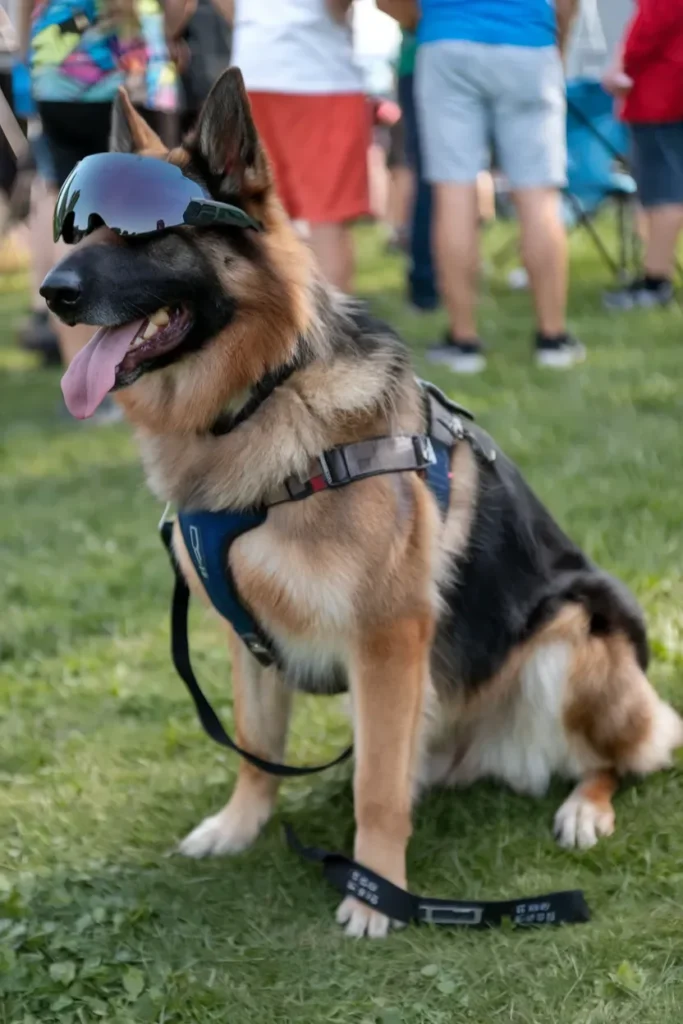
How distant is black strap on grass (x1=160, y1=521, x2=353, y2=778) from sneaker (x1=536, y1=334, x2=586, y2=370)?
12.8 ft

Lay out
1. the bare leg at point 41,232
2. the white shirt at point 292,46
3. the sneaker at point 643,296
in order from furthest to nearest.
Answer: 1. the sneaker at point 643,296
2. the bare leg at point 41,232
3. the white shirt at point 292,46

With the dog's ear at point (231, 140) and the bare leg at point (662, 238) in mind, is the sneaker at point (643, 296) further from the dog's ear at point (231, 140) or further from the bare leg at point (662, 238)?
the dog's ear at point (231, 140)

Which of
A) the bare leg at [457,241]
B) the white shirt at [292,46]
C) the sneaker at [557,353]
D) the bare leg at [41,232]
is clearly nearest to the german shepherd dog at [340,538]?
Answer: the white shirt at [292,46]

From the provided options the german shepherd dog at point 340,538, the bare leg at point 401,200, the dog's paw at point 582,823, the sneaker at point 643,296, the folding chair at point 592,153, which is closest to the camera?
the german shepherd dog at point 340,538

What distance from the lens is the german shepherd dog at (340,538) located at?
2.30 m

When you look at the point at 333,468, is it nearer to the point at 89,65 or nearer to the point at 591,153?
the point at 89,65

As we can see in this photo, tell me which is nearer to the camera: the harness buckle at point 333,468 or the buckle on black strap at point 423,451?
the harness buckle at point 333,468

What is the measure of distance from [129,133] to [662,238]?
524 cm

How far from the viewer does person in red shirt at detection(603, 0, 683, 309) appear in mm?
6574

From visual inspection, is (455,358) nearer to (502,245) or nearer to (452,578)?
(452,578)

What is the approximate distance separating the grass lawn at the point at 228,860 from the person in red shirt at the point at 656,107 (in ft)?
8.30

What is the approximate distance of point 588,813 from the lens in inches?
108

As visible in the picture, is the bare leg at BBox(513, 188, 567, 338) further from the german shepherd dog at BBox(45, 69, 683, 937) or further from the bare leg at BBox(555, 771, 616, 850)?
the bare leg at BBox(555, 771, 616, 850)

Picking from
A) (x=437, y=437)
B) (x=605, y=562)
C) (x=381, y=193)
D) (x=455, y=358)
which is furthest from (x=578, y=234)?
(x=437, y=437)
